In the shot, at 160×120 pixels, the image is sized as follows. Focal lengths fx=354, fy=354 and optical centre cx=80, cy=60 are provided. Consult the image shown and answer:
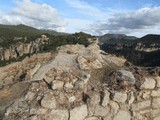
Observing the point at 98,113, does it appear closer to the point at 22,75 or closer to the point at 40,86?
the point at 40,86

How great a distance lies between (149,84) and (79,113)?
171 cm

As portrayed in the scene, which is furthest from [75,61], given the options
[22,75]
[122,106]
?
Result: [122,106]

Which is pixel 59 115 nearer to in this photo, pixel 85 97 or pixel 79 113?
pixel 79 113

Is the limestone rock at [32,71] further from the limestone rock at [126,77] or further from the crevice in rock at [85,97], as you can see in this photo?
the limestone rock at [126,77]

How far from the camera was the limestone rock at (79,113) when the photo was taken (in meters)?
7.18

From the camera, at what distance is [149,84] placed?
7.74 metres

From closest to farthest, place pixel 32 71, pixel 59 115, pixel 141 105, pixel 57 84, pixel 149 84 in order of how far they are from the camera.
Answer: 1. pixel 59 115
2. pixel 57 84
3. pixel 141 105
4. pixel 149 84
5. pixel 32 71

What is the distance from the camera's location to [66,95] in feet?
24.1

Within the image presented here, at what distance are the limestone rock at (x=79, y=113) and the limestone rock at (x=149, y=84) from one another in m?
1.37

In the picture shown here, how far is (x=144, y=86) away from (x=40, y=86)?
2.25 metres

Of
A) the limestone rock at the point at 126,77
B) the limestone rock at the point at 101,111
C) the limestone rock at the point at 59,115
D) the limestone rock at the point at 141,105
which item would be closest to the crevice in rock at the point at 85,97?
the limestone rock at the point at 101,111

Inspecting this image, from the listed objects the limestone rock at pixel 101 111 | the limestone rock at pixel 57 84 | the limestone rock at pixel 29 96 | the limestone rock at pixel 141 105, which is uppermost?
the limestone rock at pixel 57 84

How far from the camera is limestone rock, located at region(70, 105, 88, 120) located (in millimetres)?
7180

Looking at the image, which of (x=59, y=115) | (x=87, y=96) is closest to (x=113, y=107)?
(x=87, y=96)
